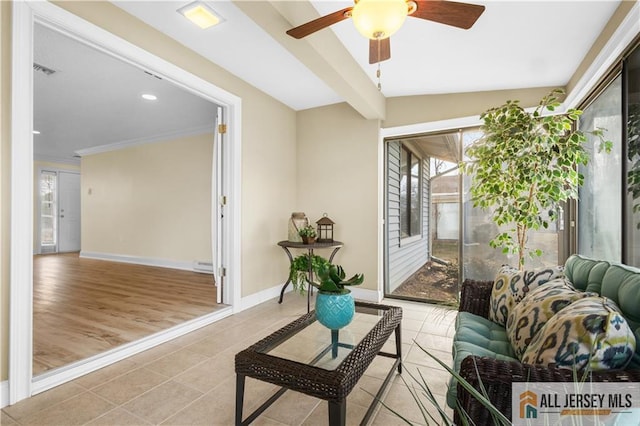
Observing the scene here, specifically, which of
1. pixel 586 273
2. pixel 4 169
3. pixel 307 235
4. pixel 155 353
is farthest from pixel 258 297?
pixel 586 273

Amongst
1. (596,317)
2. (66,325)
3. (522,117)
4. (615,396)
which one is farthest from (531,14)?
(66,325)

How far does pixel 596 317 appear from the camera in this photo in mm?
983

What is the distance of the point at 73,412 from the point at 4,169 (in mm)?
1356

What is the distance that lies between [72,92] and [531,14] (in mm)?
4658

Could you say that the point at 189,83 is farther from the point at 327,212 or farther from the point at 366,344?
the point at 366,344

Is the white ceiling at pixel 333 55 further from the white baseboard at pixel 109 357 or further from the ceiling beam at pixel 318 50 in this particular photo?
the white baseboard at pixel 109 357

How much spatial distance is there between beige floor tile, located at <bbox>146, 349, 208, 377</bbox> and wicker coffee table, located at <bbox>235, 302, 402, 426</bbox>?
779 mm

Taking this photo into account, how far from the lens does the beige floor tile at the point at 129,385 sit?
1798 mm

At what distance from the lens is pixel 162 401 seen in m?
1.75

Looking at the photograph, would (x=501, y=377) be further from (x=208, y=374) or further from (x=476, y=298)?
(x=208, y=374)

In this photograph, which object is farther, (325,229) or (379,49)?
(325,229)

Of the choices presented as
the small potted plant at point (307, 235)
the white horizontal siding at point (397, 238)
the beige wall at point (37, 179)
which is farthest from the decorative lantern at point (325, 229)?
the beige wall at point (37, 179)

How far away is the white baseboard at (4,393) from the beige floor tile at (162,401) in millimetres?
625

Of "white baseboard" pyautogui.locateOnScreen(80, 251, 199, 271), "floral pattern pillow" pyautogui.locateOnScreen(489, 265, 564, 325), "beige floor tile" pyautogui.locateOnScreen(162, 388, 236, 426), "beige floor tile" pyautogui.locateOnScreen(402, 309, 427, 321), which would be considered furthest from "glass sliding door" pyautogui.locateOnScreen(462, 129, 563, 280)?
"white baseboard" pyautogui.locateOnScreen(80, 251, 199, 271)
